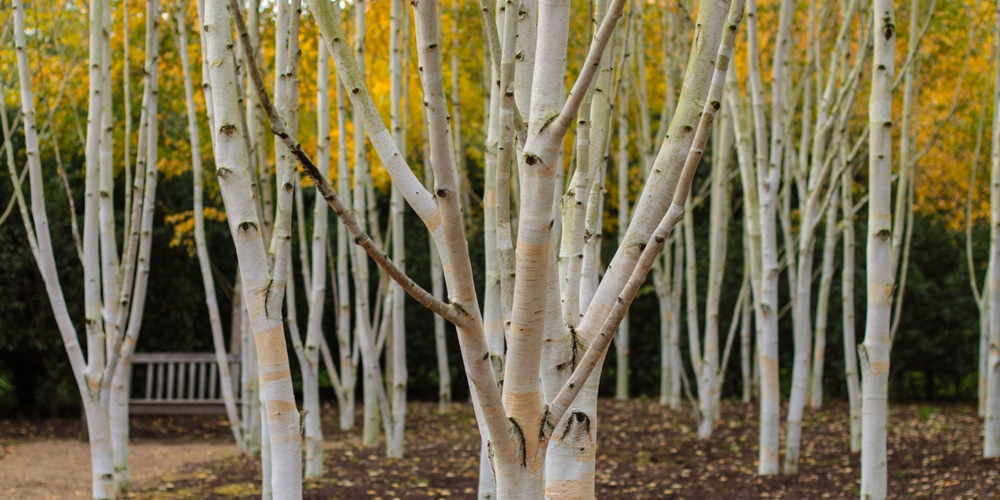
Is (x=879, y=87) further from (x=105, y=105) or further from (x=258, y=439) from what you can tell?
(x=258, y=439)

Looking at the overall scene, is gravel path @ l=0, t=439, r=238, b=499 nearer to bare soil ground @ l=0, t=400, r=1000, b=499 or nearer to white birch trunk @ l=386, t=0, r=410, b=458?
bare soil ground @ l=0, t=400, r=1000, b=499

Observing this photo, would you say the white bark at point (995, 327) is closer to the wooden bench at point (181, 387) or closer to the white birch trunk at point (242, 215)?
the white birch trunk at point (242, 215)

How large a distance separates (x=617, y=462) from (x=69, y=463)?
13.5 feet

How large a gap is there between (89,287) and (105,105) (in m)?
0.87

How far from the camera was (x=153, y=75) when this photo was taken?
4.12 meters

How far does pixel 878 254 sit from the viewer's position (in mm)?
3070

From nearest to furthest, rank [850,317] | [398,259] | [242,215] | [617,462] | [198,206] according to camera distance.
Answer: [242,215]
[198,206]
[398,259]
[617,462]
[850,317]

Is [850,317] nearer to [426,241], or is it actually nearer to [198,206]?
[198,206]

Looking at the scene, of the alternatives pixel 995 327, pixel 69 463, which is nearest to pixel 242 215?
pixel 995 327

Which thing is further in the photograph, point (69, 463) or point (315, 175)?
point (69, 463)

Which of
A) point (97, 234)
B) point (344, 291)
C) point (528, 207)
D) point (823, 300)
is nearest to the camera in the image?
point (528, 207)

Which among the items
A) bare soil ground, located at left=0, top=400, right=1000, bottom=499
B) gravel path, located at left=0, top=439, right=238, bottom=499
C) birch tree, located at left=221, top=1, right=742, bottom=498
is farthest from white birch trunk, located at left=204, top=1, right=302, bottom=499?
gravel path, located at left=0, top=439, right=238, bottom=499

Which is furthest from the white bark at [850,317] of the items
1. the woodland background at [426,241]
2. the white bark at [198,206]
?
the white bark at [198,206]

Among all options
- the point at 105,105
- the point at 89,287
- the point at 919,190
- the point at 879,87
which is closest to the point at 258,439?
the point at 89,287
